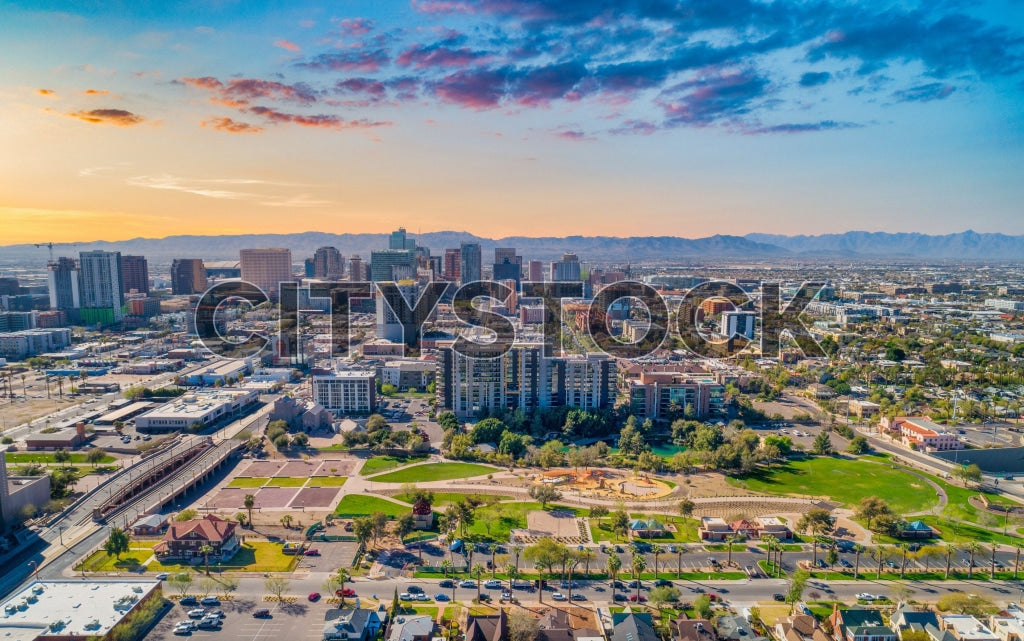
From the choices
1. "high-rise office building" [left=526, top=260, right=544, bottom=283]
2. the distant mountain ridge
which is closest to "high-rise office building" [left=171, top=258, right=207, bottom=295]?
"high-rise office building" [left=526, top=260, right=544, bottom=283]

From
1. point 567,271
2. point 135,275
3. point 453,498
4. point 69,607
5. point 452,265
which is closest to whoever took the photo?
point 69,607

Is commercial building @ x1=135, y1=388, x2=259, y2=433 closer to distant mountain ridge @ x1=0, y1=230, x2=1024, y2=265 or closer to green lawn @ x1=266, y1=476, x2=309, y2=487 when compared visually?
green lawn @ x1=266, y1=476, x2=309, y2=487

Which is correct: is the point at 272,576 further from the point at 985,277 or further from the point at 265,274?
the point at 985,277

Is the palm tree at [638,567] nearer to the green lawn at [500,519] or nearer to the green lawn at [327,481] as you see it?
the green lawn at [500,519]

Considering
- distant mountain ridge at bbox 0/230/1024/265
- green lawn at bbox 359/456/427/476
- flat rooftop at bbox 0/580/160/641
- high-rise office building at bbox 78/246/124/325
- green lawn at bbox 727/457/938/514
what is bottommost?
green lawn at bbox 727/457/938/514

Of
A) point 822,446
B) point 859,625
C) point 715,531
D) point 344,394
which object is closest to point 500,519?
point 715,531

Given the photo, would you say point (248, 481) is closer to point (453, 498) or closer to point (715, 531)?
point (453, 498)

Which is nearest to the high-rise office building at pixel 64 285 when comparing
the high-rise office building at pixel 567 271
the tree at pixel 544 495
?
the high-rise office building at pixel 567 271
